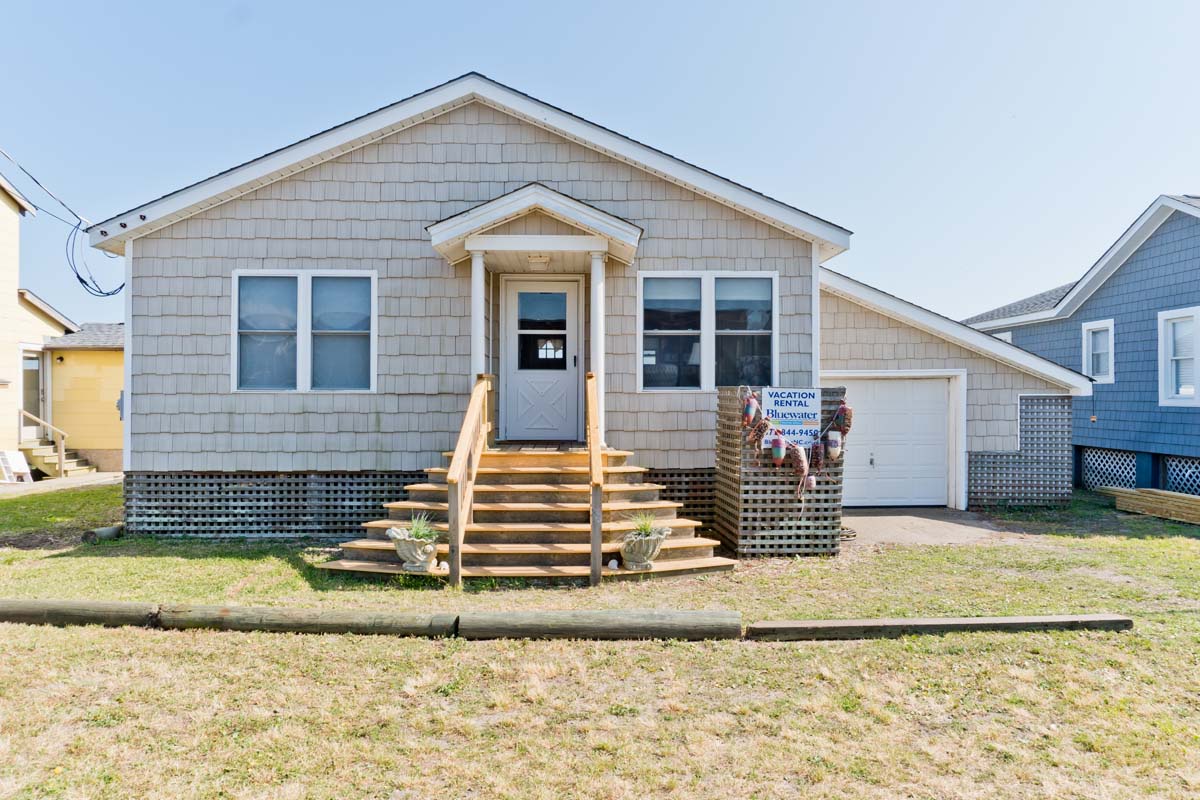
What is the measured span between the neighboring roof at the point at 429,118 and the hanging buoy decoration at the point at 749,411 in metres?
2.54

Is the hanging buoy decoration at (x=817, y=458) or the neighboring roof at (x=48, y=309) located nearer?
the hanging buoy decoration at (x=817, y=458)

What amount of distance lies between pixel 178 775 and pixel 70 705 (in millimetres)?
1282

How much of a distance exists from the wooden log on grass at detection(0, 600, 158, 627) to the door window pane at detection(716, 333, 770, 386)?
657cm

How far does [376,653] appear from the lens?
473 cm

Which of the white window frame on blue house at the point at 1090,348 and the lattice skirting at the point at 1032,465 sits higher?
the white window frame on blue house at the point at 1090,348

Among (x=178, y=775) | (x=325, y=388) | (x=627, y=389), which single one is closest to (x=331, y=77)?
(x=325, y=388)

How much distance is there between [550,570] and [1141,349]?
12703mm

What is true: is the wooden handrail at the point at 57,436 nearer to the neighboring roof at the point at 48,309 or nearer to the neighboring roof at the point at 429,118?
the neighboring roof at the point at 48,309

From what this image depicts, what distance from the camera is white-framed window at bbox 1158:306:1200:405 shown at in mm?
11961

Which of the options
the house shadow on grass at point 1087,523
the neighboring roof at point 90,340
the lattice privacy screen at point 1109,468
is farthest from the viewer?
the neighboring roof at point 90,340

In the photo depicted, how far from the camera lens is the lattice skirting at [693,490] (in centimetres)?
910

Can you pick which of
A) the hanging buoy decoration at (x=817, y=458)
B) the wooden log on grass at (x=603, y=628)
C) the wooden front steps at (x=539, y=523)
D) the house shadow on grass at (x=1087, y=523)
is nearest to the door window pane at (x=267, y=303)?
the wooden front steps at (x=539, y=523)

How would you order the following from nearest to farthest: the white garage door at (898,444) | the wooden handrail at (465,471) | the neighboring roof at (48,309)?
1. the wooden handrail at (465,471)
2. the white garage door at (898,444)
3. the neighboring roof at (48,309)

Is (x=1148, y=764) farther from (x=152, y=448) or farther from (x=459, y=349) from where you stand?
(x=152, y=448)
